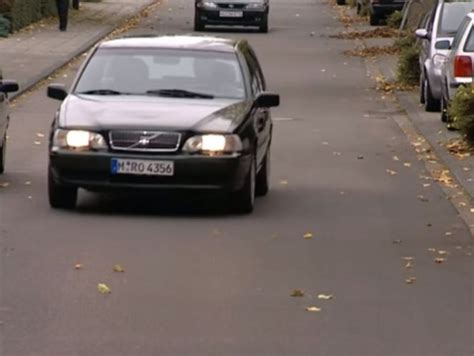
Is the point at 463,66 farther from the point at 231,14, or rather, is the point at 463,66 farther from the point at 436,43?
the point at 231,14

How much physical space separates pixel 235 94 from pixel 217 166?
4.13 feet

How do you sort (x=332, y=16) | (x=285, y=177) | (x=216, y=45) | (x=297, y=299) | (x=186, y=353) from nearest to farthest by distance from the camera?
(x=186, y=353) → (x=297, y=299) → (x=216, y=45) → (x=285, y=177) → (x=332, y=16)

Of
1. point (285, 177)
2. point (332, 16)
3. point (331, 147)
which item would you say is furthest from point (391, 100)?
point (332, 16)

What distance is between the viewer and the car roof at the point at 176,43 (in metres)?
14.7

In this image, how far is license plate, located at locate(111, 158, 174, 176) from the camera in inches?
520

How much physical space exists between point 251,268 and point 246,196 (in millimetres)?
2657

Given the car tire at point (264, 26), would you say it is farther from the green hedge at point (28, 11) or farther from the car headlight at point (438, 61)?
the car headlight at point (438, 61)

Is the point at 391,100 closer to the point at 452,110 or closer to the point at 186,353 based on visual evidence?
the point at 452,110

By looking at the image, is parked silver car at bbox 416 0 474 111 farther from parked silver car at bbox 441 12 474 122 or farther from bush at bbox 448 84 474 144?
bush at bbox 448 84 474 144

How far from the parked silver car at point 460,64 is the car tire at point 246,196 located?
7711 mm

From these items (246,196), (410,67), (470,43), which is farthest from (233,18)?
(246,196)

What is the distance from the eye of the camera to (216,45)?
49.0ft

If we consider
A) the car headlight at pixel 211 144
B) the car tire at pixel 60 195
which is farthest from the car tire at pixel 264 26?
the car headlight at pixel 211 144

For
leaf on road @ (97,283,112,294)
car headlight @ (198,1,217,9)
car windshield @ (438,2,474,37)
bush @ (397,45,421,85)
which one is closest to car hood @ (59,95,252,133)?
leaf on road @ (97,283,112,294)
